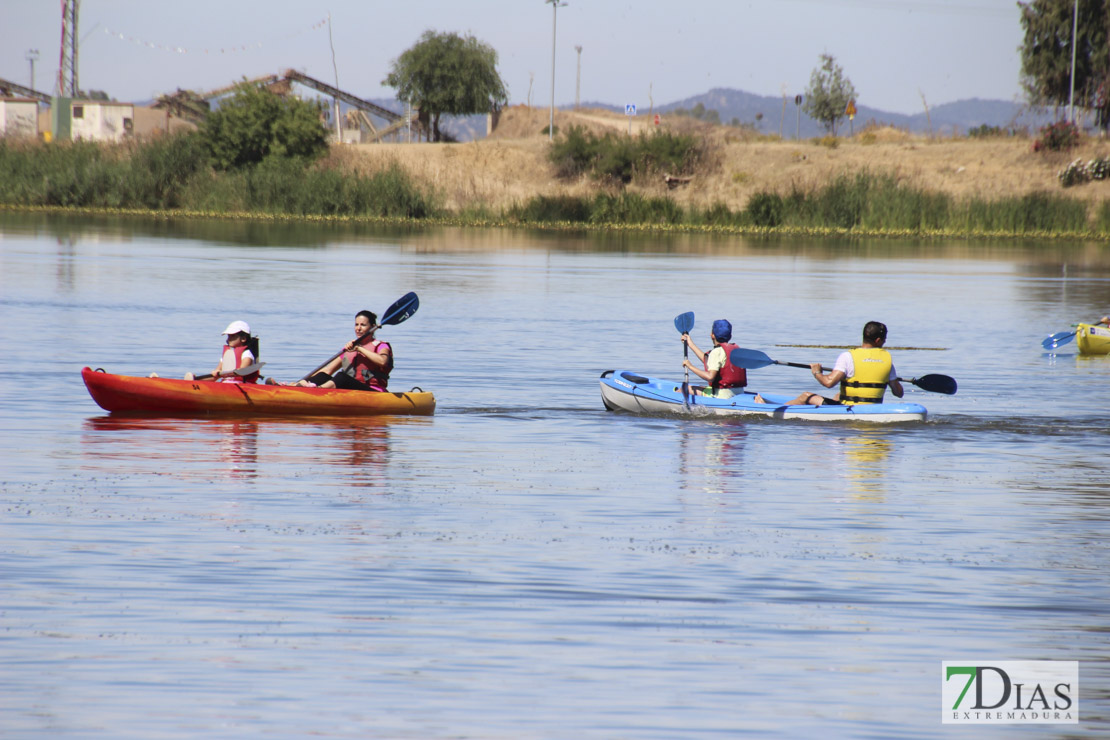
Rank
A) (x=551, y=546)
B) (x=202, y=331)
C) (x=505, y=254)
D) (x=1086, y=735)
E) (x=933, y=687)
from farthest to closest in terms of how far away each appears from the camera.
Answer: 1. (x=505, y=254)
2. (x=202, y=331)
3. (x=551, y=546)
4. (x=933, y=687)
5. (x=1086, y=735)

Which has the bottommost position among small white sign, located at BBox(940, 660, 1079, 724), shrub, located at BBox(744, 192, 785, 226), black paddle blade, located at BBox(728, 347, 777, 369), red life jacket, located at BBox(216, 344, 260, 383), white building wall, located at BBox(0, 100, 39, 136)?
small white sign, located at BBox(940, 660, 1079, 724)

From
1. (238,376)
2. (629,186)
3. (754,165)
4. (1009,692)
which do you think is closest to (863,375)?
(238,376)

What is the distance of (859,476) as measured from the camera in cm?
1354

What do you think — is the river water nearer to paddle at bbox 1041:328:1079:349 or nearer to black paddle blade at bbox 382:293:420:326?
black paddle blade at bbox 382:293:420:326

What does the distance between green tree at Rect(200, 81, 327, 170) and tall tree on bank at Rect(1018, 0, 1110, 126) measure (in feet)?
122

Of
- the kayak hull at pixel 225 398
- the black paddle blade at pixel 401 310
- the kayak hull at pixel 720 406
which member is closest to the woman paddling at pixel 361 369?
the kayak hull at pixel 225 398

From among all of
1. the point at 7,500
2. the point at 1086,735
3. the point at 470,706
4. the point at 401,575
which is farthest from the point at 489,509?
the point at 1086,735

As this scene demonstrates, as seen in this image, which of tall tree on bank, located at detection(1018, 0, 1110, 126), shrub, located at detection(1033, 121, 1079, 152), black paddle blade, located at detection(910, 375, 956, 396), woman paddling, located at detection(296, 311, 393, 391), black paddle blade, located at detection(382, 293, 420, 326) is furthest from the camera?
shrub, located at detection(1033, 121, 1079, 152)

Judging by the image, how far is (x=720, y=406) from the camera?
639 inches

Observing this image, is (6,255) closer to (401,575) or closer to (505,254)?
(505,254)

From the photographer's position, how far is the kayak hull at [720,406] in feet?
52.1

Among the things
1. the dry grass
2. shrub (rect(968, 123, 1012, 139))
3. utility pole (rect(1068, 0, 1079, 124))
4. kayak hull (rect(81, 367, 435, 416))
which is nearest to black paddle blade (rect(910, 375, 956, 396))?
kayak hull (rect(81, 367, 435, 416))

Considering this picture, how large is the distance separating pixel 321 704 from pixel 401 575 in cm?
239

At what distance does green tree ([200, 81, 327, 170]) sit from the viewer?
2958 inches
